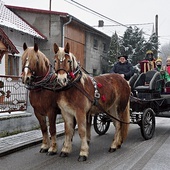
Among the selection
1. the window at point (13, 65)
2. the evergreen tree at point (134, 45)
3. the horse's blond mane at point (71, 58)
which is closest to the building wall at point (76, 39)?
the window at point (13, 65)

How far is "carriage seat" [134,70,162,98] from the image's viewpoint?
7.88 m

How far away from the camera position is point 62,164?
5250 mm

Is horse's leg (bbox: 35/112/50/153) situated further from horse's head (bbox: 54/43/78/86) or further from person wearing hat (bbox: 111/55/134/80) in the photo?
person wearing hat (bbox: 111/55/134/80)

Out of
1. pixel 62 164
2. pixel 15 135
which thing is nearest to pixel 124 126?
pixel 62 164

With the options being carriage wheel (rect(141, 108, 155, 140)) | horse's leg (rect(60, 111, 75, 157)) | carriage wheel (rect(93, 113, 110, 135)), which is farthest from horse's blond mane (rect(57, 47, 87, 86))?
carriage wheel (rect(93, 113, 110, 135))

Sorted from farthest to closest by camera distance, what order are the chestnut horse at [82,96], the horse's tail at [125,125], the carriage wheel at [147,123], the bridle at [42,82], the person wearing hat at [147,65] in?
the person wearing hat at [147,65], the carriage wheel at [147,123], the horse's tail at [125,125], the bridle at [42,82], the chestnut horse at [82,96]

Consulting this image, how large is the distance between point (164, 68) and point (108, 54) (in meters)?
12.5

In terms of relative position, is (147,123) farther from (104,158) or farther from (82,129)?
(82,129)

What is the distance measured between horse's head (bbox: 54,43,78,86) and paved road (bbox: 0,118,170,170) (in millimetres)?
1543

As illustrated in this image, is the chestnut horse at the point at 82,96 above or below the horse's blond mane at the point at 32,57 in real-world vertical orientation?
below

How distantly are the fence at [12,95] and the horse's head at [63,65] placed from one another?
307 cm

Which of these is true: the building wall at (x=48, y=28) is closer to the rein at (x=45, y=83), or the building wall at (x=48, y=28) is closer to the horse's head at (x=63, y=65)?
the rein at (x=45, y=83)

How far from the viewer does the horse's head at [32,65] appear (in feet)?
16.6

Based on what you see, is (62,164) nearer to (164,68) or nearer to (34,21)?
(164,68)
